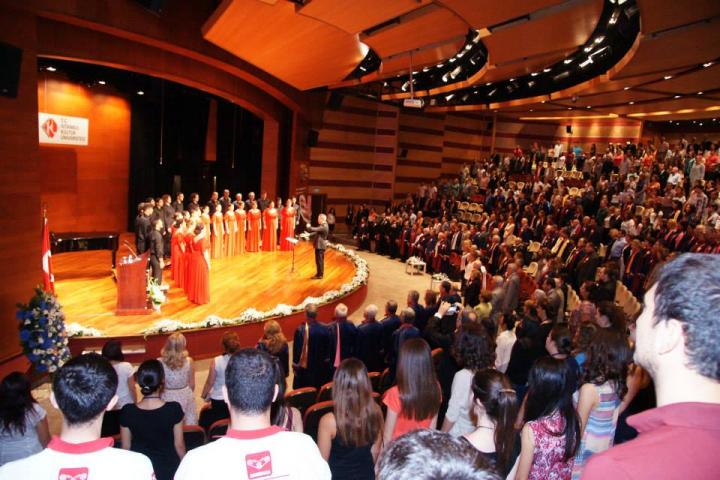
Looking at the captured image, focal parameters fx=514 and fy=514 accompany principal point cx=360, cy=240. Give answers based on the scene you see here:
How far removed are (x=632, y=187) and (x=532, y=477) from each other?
1310 centimetres

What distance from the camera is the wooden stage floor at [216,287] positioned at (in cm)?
739

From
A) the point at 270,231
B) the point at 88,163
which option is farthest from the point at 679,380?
the point at 88,163

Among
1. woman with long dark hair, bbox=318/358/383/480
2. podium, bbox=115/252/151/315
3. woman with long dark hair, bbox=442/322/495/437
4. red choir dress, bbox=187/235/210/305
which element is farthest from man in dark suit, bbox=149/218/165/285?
woman with long dark hair, bbox=318/358/383/480

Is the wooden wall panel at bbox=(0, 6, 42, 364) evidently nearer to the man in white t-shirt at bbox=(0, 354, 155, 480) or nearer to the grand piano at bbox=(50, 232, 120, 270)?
the grand piano at bbox=(50, 232, 120, 270)

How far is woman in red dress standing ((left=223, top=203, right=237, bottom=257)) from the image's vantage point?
1194 centimetres

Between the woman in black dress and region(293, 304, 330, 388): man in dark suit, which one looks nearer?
the woman in black dress

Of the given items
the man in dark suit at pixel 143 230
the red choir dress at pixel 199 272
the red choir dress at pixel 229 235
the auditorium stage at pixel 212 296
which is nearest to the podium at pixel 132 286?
the auditorium stage at pixel 212 296

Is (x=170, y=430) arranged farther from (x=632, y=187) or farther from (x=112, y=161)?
(x=632, y=187)

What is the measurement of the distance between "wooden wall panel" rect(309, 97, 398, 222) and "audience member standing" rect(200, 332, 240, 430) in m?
14.5

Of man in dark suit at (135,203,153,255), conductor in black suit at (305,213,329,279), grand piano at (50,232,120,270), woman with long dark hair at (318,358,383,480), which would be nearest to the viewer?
woman with long dark hair at (318,358,383,480)

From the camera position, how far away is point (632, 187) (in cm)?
1375

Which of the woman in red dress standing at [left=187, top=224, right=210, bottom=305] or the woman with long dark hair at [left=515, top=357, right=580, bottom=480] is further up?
the woman with long dark hair at [left=515, top=357, right=580, bottom=480]

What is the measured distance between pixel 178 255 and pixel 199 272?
56.5 inches

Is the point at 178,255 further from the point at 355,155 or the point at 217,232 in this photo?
the point at 355,155
